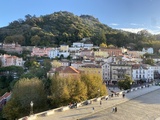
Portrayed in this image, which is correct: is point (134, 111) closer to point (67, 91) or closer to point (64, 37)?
point (67, 91)

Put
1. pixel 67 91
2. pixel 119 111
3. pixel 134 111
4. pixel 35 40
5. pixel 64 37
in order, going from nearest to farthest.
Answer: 1. pixel 119 111
2. pixel 134 111
3. pixel 67 91
4. pixel 35 40
5. pixel 64 37

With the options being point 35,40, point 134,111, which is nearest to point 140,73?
point 134,111

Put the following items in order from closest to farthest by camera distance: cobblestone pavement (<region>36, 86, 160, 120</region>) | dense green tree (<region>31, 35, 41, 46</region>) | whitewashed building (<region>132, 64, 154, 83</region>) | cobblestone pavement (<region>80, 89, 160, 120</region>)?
cobblestone pavement (<region>36, 86, 160, 120</region>) < cobblestone pavement (<region>80, 89, 160, 120</region>) < whitewashed building (<region>132, 64, 154, 83</region>) < dense green tree (<region>31, 35, 41, 46</region>)

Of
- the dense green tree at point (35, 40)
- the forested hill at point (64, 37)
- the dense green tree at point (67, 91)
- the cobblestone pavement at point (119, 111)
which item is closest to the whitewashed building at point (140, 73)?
the cobblestone pavement at point (119, 111)

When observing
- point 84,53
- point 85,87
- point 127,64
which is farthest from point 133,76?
point 85,87

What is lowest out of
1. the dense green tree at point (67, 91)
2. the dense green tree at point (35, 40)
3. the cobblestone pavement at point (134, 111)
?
the cobblestone pavement at point (134, 111)

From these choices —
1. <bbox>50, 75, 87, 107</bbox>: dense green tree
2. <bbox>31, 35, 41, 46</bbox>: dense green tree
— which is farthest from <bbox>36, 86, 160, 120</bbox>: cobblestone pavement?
<bbox>31, 35, 41, 46</bbox>: dense green tree

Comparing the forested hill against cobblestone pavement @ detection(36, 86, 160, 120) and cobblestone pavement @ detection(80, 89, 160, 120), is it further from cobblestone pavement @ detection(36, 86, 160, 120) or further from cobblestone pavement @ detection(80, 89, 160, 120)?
cobblestone pavement @ detection(80, 89, 160, 120)

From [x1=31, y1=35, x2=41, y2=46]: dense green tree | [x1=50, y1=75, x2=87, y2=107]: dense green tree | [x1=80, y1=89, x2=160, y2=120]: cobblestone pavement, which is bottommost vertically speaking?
[x1=80, y1=89, x2=160, y2=120]: cobblestone pavement

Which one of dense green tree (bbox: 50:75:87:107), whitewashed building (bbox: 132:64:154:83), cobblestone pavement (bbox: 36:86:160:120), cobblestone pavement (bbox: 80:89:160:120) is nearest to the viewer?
cobblestone pavement (bbox: 36:86:160:120)

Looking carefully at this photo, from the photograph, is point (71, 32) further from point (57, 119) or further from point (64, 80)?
point (57, 119)

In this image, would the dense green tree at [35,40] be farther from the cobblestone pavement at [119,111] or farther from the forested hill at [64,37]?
the cobblestone pavement at [119,111]

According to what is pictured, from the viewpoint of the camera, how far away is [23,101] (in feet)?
75.3

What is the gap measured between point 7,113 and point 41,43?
57.3 m
